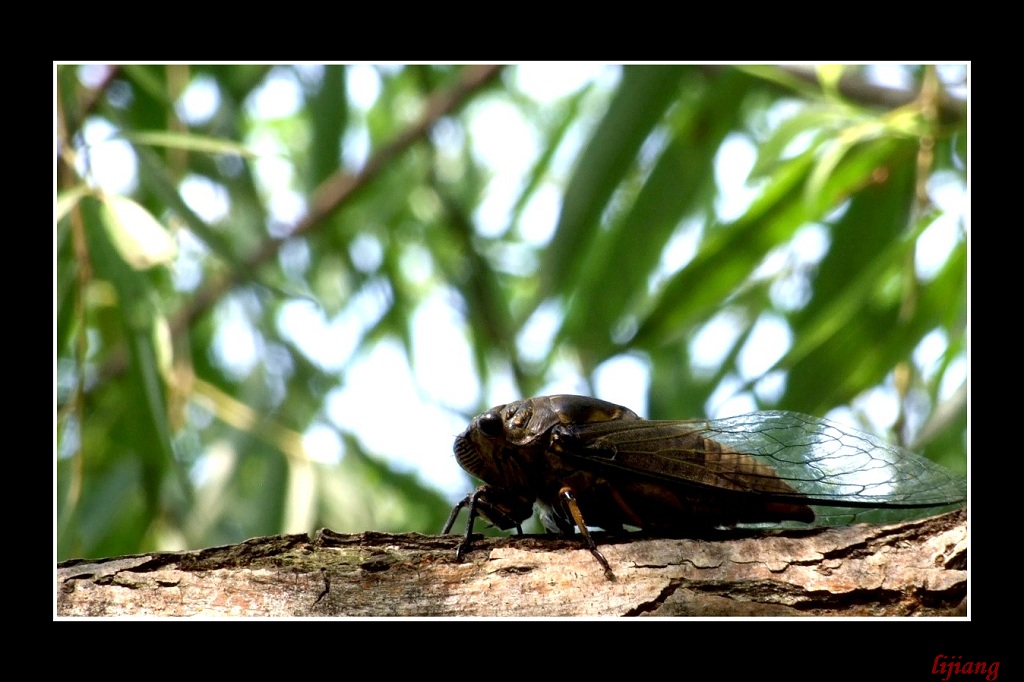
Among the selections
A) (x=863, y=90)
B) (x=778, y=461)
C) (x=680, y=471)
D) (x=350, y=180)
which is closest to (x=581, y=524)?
(x=680, y=471)

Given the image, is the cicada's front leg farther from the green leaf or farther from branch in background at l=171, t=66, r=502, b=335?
branch in background at l=171, t=66, r=502, b=335

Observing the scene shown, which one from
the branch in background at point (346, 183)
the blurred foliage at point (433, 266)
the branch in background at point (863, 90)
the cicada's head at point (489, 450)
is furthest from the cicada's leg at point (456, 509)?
the branch in background at point (346, 183)

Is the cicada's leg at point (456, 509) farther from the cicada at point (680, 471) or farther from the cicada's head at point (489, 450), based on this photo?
the cicada's head at point (489, 450)

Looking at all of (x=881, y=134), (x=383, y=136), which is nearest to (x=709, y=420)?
(x=881, y=134)

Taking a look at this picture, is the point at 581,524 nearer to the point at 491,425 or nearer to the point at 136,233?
the point at 491,425

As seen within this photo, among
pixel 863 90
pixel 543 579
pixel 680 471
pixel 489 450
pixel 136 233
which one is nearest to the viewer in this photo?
pixel 543 579

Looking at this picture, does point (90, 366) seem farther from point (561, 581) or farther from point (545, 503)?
point (561, 581)

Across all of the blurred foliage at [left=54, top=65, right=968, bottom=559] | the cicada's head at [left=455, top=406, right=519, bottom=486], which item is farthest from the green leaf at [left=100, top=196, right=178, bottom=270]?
the cicada's head at [left=455, top=406, right=519, bottom=486]
